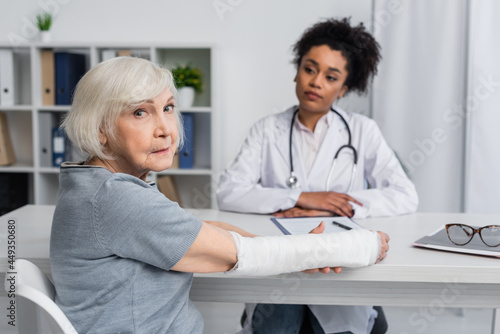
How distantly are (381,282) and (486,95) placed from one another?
1934 millimetres

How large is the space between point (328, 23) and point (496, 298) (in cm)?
128

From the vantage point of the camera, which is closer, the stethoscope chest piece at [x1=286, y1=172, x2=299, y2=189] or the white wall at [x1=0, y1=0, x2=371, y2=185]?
the stethoscope chest piece at [x1=286, y1=172, x2=299, y2=189]

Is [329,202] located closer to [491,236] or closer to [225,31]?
[491,236]

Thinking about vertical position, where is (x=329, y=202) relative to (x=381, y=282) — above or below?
above

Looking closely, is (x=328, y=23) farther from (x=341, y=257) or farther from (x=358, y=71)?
(x=341, y=257)

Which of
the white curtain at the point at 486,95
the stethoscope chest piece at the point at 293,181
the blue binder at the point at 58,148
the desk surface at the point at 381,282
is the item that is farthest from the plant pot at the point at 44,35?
the white curtain at the point at 486,95

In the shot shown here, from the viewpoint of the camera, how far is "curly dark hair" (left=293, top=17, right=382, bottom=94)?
7.02 ft

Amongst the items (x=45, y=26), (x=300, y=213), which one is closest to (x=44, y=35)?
(x=45, y=26)

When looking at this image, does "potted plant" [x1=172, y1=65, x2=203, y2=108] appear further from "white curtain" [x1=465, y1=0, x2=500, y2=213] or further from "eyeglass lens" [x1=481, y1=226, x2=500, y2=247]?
"eyeglass lens" [x1=481, y1=226, x2=500, y2=247]

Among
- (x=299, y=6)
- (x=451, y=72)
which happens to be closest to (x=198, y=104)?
(x=299, y=6)

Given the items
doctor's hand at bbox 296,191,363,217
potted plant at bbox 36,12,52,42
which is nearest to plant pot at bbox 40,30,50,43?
potted plant at bbox 36,12,52,42

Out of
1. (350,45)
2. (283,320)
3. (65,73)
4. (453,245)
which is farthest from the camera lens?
(65,73)

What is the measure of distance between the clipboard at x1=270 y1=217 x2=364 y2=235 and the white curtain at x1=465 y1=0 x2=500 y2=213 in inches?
64.3

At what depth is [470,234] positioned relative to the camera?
1323 mm
